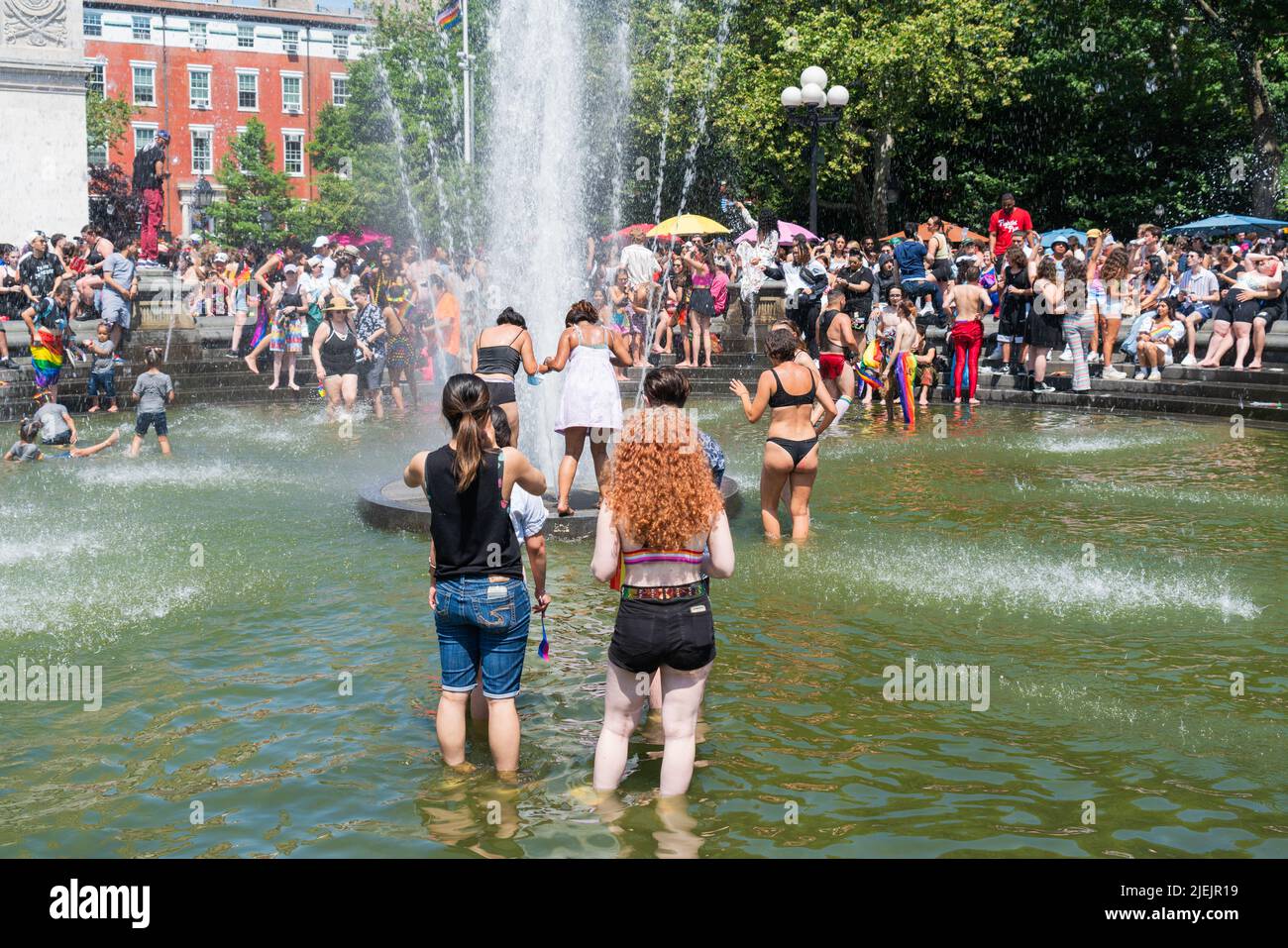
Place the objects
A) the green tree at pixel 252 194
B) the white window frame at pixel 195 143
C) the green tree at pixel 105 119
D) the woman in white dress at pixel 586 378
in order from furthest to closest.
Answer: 1. the white window frame at pixel 195 143
2. the green tree at pixel 252 194
3. the green tree at pixel 105 119
4. the woman in white dress at pixel 586 378

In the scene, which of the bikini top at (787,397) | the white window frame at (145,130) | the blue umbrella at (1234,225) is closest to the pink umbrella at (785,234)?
the blue umbrella at (1234,225)

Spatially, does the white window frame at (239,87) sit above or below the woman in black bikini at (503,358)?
above

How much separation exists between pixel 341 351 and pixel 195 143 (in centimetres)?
6481

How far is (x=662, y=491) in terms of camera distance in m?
5.41

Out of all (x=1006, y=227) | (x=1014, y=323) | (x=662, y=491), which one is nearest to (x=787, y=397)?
(x=662, y=491)

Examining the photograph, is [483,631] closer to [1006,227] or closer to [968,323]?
[968,323]

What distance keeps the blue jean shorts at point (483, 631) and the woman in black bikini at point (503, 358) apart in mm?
4746

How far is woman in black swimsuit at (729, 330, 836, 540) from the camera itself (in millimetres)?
10258

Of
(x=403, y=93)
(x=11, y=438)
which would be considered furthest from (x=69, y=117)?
(x=403, y=93)

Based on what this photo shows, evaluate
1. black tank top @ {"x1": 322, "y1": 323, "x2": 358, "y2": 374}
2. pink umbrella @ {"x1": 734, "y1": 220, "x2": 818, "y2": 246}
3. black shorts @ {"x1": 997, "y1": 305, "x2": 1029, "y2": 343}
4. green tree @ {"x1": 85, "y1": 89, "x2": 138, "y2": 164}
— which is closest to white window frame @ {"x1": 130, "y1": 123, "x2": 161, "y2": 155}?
green tree @ {"x1": 85, "y1": 89, "x2": 138, "y2": 164}

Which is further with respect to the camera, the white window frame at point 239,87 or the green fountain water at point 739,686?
the white window frame at point 239,87

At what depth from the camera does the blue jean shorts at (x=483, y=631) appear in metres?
5.76

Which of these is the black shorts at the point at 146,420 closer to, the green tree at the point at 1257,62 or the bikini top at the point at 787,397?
the bikini top at the point at 787,397

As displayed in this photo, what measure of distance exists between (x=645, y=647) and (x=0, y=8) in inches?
903
